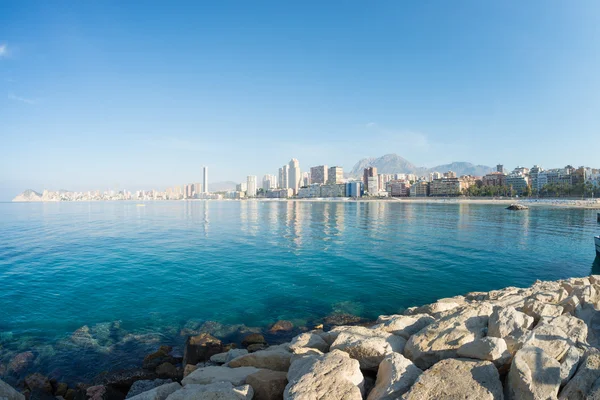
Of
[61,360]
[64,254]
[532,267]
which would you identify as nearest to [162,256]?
[64,254]

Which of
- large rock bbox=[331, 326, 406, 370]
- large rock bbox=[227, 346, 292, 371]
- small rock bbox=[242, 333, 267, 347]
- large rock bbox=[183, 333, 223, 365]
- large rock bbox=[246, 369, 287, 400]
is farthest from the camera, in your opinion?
small rock bbox=[242, 333, 267, 347]

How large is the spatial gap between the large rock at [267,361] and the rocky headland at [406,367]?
0.02 m

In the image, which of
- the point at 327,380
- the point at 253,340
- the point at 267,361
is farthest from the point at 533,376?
the point at 253,340

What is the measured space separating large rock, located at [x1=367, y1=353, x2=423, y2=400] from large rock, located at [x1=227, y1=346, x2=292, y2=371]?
2.35 metres

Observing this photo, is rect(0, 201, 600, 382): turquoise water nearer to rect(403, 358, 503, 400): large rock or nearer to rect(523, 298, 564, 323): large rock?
rect(523, 298, 564, 323): large rock

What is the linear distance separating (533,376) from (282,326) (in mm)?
8198

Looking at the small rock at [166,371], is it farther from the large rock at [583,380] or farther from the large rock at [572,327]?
the large rock at [572,327]

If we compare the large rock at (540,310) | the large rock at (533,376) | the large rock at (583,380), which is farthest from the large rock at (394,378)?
the large rock at (540,310)

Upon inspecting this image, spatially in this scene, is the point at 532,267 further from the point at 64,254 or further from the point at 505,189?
the point at 505,189

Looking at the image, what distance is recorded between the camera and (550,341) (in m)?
5.44

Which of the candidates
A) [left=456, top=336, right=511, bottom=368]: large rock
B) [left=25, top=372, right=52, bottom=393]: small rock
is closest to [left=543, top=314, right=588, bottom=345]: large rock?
[left=456, top=336, right=511, bottom=368]: large rock

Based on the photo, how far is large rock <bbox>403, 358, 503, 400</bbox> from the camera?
4.36 metres

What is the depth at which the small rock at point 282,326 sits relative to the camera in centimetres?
1117

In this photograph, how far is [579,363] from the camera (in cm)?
499
